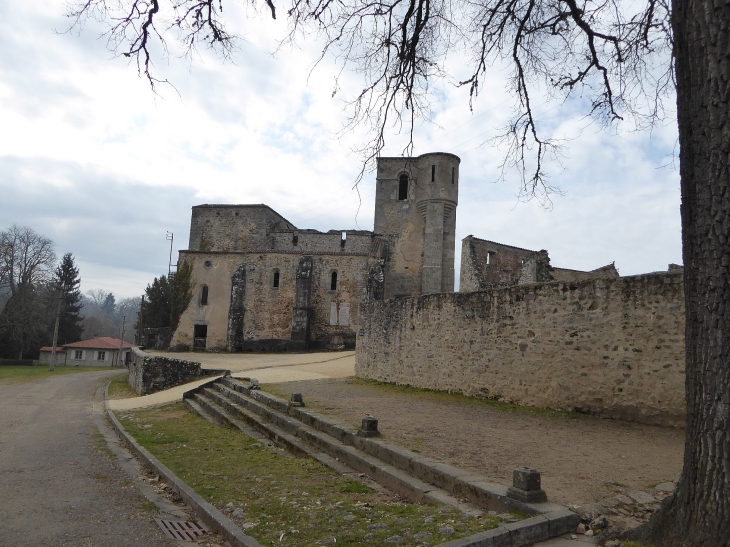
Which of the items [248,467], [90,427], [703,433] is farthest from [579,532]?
[90,427]

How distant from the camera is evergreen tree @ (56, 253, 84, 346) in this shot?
4909 cm

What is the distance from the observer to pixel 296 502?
15.9ft

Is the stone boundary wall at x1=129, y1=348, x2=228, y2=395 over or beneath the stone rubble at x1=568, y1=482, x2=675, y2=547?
beneath

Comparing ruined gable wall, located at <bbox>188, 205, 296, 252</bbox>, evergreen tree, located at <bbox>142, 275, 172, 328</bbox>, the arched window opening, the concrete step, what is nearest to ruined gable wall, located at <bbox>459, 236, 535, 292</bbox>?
the arched window opening

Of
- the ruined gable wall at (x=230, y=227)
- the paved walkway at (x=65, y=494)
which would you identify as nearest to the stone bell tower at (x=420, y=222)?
the ruined gable wall at (x=230, y=227)

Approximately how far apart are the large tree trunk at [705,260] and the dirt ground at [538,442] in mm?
1462

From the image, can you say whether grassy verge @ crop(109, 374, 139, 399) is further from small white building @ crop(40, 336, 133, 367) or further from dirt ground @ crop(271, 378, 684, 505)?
small white building @ crop(40, 336, 133, 367)

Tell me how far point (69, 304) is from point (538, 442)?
183 ft

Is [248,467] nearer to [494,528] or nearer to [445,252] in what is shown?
[494,528]

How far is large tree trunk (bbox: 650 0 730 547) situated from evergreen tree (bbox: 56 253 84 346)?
176 feet

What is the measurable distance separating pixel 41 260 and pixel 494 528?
47181mm

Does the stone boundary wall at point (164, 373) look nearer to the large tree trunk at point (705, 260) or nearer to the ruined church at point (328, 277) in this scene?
the ruined church at point (328, 277)

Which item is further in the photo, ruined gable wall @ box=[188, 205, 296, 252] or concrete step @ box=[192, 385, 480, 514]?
ruined gable wall @ box=[188, 205, 296, 252]

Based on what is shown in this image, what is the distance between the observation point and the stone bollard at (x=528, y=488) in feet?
13.2
